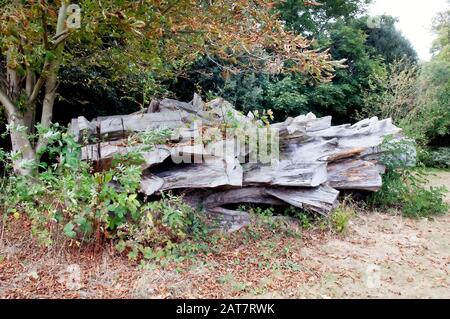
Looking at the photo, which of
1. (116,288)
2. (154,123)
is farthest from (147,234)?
(154,123)

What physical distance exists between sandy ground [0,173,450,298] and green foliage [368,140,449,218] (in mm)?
1278

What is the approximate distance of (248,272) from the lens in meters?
3.31

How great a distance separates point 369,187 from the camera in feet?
16.8

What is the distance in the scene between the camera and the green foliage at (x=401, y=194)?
17.7ft

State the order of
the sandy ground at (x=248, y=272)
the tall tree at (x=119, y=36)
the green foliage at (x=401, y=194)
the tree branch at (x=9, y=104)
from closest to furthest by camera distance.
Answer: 1. the sandy ground at (x=248, y=272)
2. the tall tree at (x=119, y=36)
3. the tree branch at (x=9, y=104)
4. the green foliage at (x=401, y=194)

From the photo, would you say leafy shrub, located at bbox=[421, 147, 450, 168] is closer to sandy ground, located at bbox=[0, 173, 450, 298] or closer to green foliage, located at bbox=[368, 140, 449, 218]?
green foliage, located at bbox=[368, 140, 449, 218]

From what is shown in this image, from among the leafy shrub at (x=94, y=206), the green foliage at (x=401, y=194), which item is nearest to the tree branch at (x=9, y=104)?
the leafy shrub at (x=94, y=206)

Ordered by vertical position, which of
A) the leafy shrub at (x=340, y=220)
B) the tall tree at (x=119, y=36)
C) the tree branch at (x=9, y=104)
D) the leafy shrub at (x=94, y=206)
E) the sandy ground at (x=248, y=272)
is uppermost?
the tall tree at (x=119, y=36)

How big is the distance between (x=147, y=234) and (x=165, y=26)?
7.13ft

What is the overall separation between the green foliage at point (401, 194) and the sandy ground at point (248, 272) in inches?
50.3

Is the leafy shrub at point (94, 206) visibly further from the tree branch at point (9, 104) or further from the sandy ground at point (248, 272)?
the tree branch at point (9, 104)

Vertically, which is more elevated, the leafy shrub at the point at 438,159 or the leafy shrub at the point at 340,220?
the leafy shrub at the point at 438,159

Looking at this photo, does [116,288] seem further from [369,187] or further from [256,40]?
[369,187]
